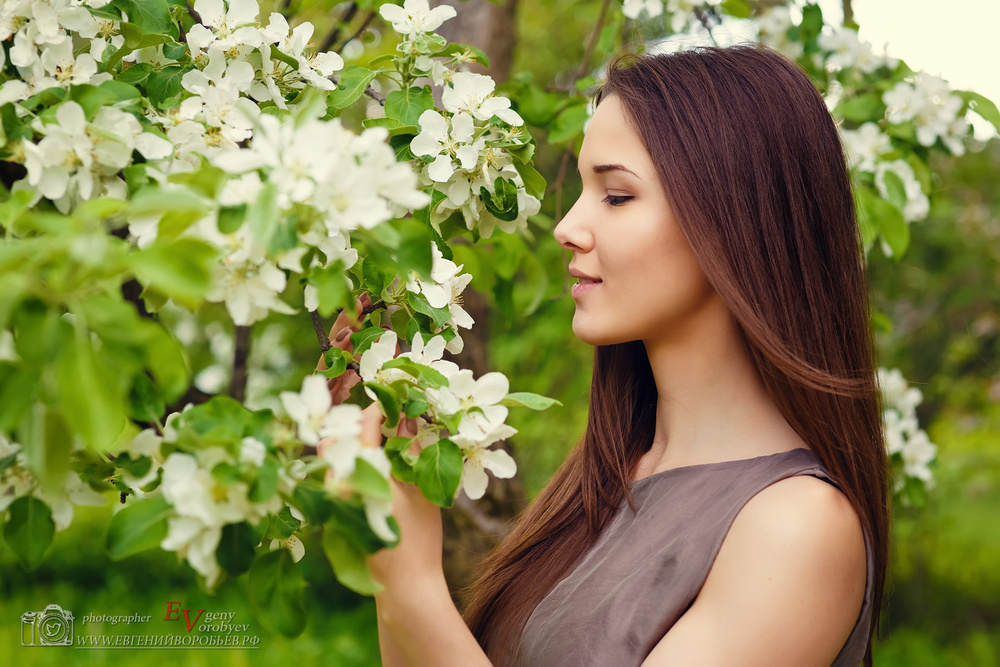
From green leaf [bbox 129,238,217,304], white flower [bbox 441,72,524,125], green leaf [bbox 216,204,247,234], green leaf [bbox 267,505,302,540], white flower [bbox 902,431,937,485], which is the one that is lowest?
white flower [bbox 902,431,937,485]

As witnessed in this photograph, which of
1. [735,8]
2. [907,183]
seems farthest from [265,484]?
[907,183]

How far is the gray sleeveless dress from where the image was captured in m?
1.30

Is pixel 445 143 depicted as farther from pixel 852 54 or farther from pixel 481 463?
pixel 852 54

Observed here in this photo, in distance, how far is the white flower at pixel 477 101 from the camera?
47.5 inches

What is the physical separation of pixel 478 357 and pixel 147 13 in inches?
67.7

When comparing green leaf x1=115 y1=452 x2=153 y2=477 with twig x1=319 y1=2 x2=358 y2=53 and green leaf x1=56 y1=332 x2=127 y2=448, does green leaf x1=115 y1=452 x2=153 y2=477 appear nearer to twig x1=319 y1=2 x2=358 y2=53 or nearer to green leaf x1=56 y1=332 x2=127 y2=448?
green leaf x1=56 y1=332 x2=127 y2=448

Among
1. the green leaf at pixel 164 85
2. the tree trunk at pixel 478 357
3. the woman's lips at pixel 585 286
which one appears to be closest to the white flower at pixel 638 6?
the tree trunk at pixel 478 357

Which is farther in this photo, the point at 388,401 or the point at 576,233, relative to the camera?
the point at 576,233

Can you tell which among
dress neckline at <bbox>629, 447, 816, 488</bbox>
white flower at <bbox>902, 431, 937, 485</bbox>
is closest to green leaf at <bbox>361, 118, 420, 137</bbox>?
dress neckline at <bbox>629, 447, 816, 488</bbox>

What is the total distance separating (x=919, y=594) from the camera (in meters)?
4.98

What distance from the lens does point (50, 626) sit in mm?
2756

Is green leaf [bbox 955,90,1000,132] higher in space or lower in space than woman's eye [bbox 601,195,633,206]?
higher

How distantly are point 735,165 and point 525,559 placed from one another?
86 cm

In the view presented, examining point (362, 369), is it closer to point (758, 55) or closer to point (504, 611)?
point (504, 611)
